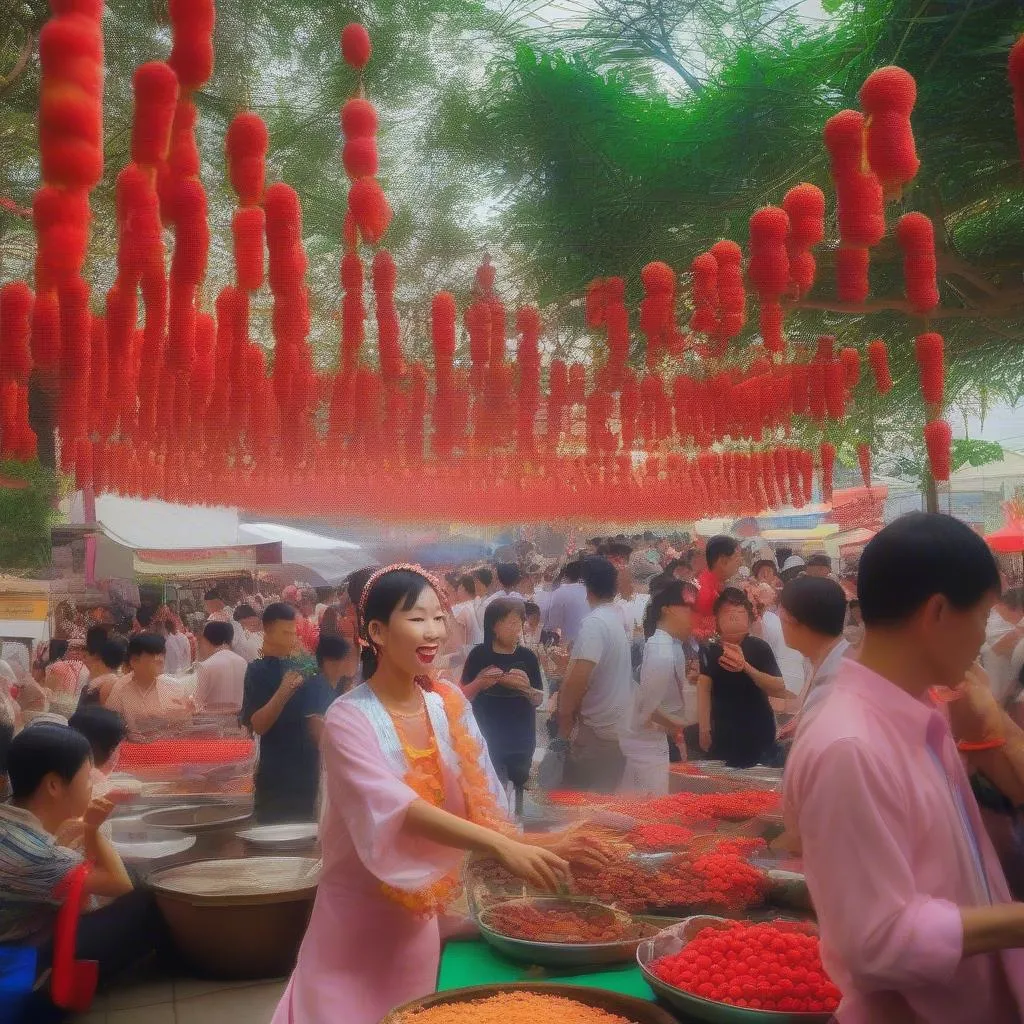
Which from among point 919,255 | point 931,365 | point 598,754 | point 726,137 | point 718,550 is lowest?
point 598,754

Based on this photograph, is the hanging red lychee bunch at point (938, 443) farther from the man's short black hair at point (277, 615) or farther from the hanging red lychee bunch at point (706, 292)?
the man's short black hair at point (277, 615)

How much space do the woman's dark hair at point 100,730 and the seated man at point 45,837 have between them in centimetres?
48

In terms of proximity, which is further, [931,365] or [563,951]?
[931,365]

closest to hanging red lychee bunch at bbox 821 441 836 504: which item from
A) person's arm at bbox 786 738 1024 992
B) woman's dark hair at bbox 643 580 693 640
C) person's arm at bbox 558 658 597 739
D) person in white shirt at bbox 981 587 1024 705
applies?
person in white shirt at bbox 981 587 1024 705

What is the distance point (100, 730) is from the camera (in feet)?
10.5

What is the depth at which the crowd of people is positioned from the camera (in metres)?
1.03

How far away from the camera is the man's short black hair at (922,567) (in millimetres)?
1092

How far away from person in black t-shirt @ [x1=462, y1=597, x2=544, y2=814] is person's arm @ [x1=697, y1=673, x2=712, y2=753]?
0.75 meters

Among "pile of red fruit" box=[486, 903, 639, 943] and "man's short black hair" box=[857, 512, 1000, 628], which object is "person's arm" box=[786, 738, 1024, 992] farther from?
"pile of red fruit" box=[486, 903, 639, 943]

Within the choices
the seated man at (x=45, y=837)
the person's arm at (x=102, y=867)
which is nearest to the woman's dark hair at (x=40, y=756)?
the seated man at (x=45, y=837)

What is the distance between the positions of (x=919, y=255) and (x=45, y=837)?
303 cm

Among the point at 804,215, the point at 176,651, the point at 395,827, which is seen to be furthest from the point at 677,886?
the point at 176,651

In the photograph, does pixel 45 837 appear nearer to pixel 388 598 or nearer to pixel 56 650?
pixel 388 598

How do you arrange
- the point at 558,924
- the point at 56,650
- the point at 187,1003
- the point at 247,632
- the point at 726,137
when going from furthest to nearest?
the point at 247,632, the point at 56,650, the point at 726,137, the point at 187,1003, the point at 558,924
